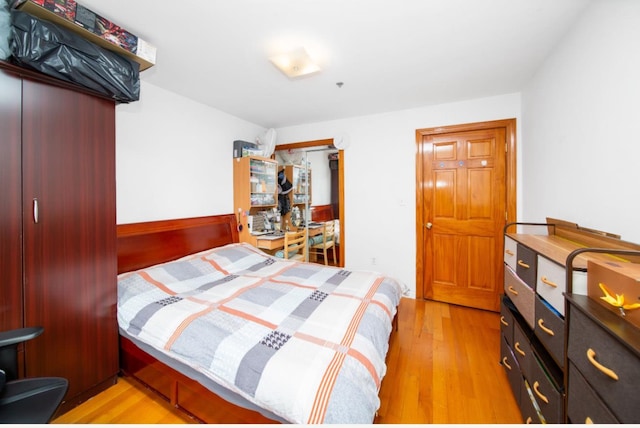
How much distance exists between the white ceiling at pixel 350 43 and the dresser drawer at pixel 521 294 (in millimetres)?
1603

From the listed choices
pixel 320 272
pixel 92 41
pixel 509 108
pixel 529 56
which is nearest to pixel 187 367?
pixel 320 272

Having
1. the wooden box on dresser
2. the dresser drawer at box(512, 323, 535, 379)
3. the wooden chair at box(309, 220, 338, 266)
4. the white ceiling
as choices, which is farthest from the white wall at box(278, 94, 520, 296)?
the dresser drawer at box(512, 323, 535, 379)

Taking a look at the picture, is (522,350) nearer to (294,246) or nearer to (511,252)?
(511,252)

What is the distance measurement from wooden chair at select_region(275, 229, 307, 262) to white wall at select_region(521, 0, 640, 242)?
2563 mm

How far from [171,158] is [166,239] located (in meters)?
0.83

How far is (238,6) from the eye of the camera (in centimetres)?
140

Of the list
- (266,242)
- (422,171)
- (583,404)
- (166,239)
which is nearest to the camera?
(583,404)

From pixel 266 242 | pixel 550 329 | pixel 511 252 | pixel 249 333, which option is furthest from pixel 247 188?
pixel 550 329

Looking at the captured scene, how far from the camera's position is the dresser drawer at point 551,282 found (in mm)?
999

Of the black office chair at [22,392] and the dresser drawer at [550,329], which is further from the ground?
the dresser drawer at [550,329]

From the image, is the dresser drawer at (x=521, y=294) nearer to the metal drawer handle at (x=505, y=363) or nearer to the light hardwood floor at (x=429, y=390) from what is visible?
the metal drawer handle at (x=505, y=363)

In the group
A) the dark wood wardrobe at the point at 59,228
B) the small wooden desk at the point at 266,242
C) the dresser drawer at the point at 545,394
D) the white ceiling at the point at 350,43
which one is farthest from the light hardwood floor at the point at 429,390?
the white ceiling at the point at 350,43

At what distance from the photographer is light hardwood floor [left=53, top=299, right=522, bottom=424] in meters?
1.42

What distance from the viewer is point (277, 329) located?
1.38 meters
